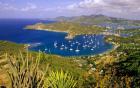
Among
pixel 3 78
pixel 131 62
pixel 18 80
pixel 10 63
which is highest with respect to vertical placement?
pixel 10 63

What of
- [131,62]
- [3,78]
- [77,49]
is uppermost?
[131,62]

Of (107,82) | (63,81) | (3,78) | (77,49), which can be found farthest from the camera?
(77,49)

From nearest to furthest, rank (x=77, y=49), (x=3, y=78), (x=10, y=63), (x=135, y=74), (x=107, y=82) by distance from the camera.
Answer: (x=10, y=63), (x=107, y=82), (x=135, y=74), (x=3, y=78), (x=77, y=49)

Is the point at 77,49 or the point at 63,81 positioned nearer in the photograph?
the point at 63,81

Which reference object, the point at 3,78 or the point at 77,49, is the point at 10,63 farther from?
the point at 77,49

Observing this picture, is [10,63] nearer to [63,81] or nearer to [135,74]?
[63,81]

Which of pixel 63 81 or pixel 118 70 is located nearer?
pixel 63 81

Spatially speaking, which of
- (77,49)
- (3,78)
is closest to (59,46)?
(77,49)

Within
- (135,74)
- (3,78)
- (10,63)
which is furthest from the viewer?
(3,78)

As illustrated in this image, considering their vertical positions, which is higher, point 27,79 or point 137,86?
point 27,79
